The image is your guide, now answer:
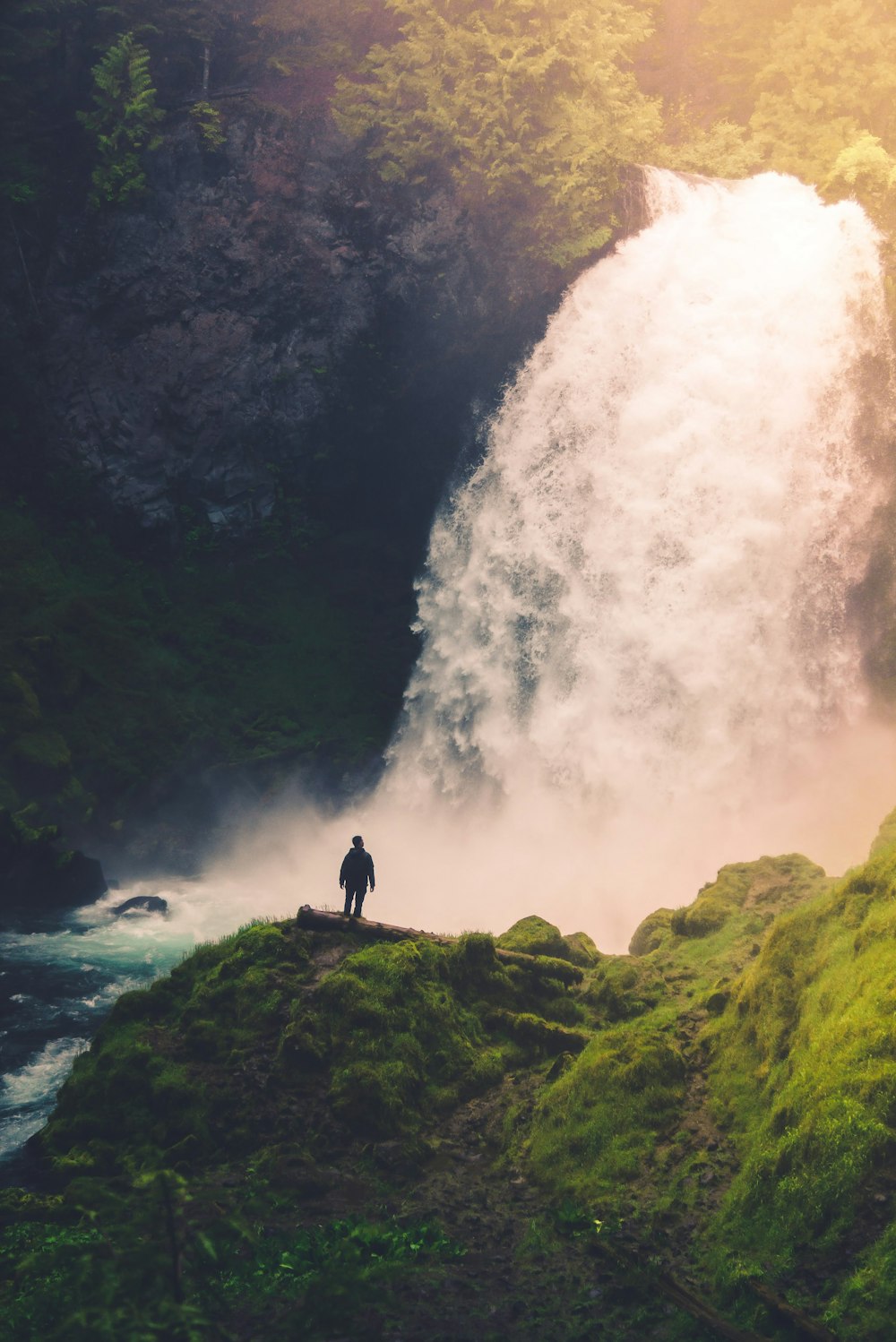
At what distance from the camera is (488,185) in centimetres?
2389

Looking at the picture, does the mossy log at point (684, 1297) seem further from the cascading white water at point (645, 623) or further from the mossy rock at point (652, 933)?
the cascading white water at point (645, 623)

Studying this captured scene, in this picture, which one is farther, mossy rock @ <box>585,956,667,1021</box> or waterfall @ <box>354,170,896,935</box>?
waterfall @ <box>354,170,896,935</box>

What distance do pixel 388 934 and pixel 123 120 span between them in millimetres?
21900

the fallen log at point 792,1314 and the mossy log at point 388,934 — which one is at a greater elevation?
the mossy log at point 388,934

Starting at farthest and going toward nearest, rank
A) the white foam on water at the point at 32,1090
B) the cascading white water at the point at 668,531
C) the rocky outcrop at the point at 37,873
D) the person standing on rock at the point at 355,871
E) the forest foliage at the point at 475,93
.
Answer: the forest foliage at the point at 475,93
the cascading white water at the point at 668,531
the rocky outcrop at the point at 37,873
the person standing on rock at the point at 355,871
the white foam on water at the point at 32,1090

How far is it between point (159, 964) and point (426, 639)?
10.2 m

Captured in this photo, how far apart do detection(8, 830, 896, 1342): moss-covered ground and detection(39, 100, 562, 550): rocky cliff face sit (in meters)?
16.3

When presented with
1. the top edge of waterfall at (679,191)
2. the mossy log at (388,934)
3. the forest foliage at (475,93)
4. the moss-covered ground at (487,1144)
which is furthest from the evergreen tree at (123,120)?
the moss-covered ground at (487,1144)

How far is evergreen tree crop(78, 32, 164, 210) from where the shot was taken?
78.2 ft

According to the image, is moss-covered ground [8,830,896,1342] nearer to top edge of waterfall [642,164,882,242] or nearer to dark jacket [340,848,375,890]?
dark jacket [340,848,375,890]

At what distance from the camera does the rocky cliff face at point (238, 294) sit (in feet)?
80.0

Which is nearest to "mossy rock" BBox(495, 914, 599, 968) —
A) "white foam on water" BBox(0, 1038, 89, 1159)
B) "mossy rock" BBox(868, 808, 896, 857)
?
"mossy rock" BBox(868, 808, 896, 857)

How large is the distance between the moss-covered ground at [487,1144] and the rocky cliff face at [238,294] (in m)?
16.3

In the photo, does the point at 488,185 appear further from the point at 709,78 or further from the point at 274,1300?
the point at 274,1300
